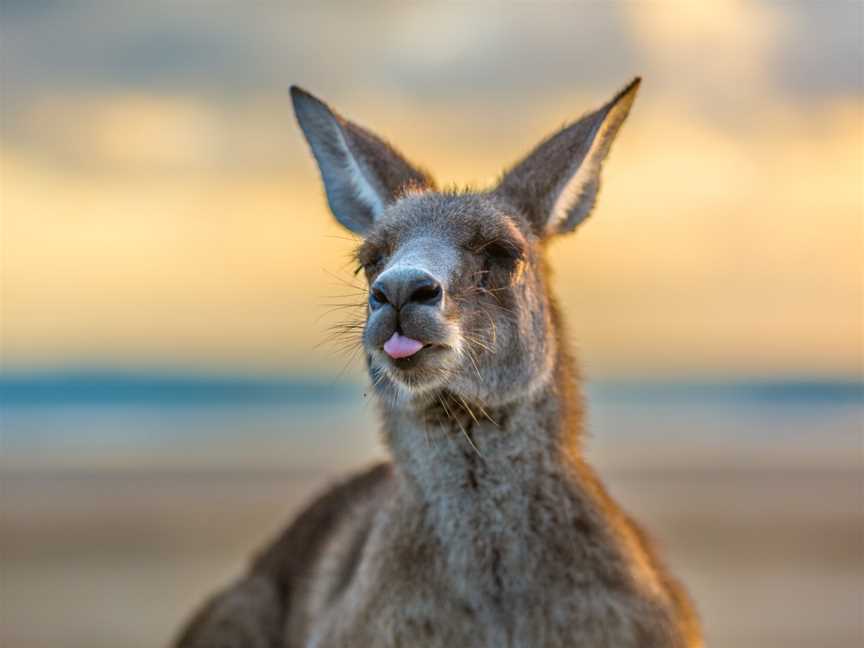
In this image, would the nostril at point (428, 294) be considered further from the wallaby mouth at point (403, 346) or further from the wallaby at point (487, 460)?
the wallaby mouth at point (403, 346)

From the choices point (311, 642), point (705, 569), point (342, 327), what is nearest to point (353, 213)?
point (342, 327)

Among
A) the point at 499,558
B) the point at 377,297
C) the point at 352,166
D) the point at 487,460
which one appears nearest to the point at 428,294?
the point at 377,297

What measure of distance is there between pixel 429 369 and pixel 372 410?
3.45 ft

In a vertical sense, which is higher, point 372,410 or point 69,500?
point 372,410

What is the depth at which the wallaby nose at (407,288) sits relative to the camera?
6688 mm

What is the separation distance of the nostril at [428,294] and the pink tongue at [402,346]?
0.18 metres

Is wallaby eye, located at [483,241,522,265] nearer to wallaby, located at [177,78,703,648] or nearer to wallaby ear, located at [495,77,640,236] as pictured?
wallaby, located at [177,78,703,648]

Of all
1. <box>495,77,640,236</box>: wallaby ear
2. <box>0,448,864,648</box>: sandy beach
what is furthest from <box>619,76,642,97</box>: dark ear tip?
<box>0,448,864,648</box>: sandy beach

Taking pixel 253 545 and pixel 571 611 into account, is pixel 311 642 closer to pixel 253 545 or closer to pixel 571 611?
pixel 571 611

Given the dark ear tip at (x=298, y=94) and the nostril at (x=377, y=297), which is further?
the dark ear tip at (x=298, y=94)

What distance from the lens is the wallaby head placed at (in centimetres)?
682

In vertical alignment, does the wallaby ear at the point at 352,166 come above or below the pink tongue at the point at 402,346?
above

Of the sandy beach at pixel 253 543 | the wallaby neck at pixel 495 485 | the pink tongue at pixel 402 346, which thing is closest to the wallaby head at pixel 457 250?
the pink tongue at pixel 402 346

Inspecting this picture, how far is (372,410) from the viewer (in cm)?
785
